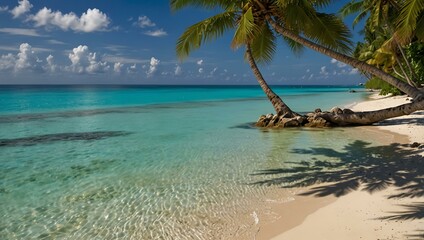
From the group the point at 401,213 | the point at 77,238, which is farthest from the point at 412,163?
the point at 77,238

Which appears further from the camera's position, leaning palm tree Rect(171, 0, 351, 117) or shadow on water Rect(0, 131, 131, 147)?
shadow on water Rect(0, 131, 131, 147)

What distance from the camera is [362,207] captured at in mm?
5633

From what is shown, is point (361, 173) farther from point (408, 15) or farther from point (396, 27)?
point (396, 27)

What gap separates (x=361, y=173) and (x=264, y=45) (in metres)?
9.08

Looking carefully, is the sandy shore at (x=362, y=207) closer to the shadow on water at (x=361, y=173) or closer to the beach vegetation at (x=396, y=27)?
the shadow on water at (x=361, y=173)

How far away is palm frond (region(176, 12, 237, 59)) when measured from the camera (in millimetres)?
12758

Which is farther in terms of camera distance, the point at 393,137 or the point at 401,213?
the point at 393,137

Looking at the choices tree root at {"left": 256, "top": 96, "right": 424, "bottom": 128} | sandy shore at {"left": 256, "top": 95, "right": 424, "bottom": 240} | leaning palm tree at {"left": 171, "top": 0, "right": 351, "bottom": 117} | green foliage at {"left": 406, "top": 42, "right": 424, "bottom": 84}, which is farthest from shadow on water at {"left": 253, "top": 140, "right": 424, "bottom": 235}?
green foliage at {"left": 406, "top": 42, "right": 424, "bottom": 84}

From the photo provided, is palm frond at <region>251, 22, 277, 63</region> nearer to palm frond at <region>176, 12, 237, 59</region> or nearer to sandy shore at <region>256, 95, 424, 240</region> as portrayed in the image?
palm frond at <region>176, 12, 237, 59</region>

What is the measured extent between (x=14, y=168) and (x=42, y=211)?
13.4 ft

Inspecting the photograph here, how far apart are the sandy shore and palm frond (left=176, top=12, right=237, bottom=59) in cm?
727

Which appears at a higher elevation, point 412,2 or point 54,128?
point 412,2

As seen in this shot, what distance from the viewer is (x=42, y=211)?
19.8 ft

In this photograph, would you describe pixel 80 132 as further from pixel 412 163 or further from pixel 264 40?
pixel 412 163
